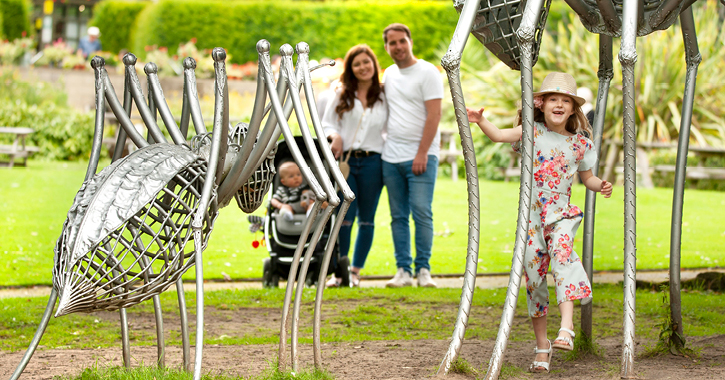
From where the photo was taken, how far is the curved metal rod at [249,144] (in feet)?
9.12

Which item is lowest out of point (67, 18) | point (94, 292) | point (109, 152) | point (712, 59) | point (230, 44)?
point (94, 292)

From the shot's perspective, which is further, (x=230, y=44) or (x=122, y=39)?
(x=122, y=39)

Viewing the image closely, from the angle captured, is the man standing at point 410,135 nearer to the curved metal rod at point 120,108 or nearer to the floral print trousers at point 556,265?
the floral print trousers at point 556,265

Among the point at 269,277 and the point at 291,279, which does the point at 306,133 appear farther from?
the point at 269,277

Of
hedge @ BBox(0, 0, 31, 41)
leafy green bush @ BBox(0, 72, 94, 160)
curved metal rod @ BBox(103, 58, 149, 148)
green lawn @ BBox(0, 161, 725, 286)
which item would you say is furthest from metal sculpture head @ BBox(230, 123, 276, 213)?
hedge @ BBox(0, 0, 31, 41)

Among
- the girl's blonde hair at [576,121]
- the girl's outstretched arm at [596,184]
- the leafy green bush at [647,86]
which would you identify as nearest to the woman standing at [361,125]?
the girl's blonde hair at [576,121]

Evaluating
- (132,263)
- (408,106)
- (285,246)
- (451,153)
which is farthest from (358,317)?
(451,153)

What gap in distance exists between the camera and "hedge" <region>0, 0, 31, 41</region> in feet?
82.0

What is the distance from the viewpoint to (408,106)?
5.94 meters

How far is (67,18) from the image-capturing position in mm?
→ 29609

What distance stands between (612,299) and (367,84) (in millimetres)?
2466

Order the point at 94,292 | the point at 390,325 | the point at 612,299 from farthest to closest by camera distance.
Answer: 1. the point at 612,299
2. the point at 390,325
3. the point at 94,292

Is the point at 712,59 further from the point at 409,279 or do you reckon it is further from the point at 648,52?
the point at 409,279

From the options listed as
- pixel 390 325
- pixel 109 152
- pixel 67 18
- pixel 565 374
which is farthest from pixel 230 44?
pixel 565 374
